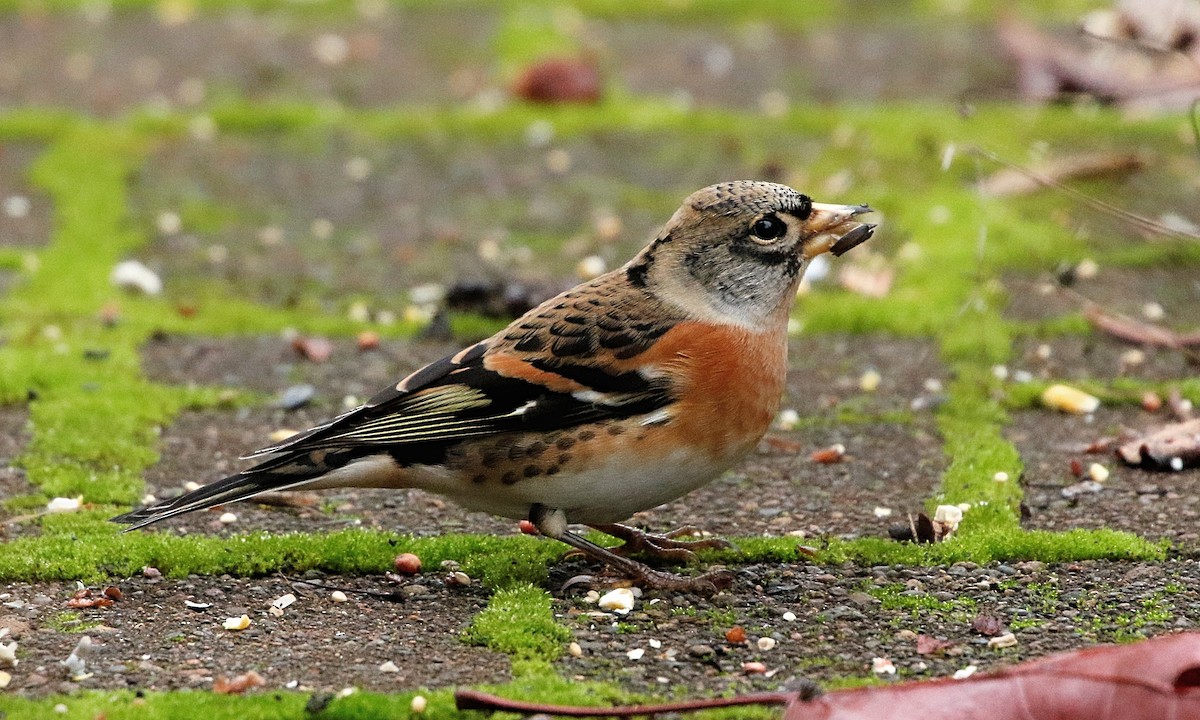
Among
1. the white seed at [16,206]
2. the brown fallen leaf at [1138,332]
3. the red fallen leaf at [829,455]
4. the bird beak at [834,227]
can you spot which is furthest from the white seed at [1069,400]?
the white seed at [16,206]

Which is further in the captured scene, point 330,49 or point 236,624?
point 330,49

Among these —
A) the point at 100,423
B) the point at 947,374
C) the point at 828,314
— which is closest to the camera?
the point at 100,423

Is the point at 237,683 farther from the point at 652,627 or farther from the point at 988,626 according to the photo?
the point at 988,626

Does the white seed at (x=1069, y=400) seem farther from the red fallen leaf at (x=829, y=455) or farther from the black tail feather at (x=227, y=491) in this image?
the black tail feather at (x=227, y=491)

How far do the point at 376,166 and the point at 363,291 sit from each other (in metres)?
1.42

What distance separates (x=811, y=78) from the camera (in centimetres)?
862

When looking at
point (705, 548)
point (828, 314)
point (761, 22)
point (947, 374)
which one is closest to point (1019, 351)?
point (947, 374)

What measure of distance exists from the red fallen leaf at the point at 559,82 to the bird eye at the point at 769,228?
378cm

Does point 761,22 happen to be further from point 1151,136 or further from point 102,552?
point 102,552

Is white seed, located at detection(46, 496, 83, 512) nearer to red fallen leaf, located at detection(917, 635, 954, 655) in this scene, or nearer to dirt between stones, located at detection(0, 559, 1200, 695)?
dirt between stones, located at detection(0, 559, 1200, 695)

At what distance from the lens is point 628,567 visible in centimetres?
414

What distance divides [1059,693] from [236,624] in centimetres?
186

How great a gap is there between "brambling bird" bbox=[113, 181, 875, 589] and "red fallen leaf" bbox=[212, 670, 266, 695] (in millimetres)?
676

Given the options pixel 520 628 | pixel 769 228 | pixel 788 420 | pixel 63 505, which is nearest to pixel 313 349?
pixel 63 505
